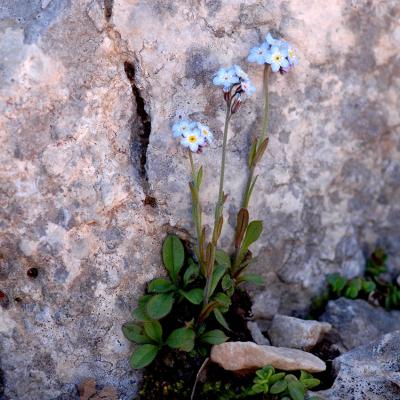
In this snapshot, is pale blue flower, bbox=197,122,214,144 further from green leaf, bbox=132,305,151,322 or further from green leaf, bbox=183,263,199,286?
green leaf, bbox=132,305,151,322

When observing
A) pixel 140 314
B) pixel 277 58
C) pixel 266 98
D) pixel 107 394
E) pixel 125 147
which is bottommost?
pixel 107 394

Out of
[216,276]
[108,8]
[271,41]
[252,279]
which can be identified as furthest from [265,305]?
[108,8]

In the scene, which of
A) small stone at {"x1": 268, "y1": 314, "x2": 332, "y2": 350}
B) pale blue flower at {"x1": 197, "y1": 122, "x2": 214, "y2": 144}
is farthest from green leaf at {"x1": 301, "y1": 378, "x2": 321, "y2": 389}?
pale blue flower at {"x1": 197, "y1": 122, "x2": 214, "y2": 144}

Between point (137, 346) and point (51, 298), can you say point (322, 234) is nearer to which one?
point (137, 346)

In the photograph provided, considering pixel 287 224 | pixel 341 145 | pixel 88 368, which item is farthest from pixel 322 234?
pixel 88 368

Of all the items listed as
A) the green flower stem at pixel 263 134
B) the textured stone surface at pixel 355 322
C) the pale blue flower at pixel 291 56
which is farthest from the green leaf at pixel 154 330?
the pale blue flower at pixel 291 56

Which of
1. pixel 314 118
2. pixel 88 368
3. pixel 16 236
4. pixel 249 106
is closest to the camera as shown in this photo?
pixel 16 236

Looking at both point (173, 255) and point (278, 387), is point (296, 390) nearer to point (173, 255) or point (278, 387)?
point (278, 387)
